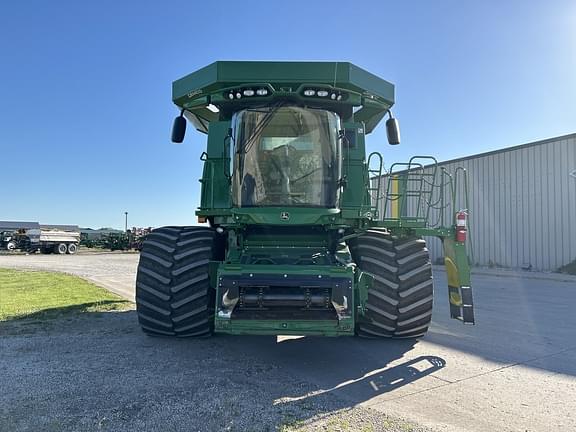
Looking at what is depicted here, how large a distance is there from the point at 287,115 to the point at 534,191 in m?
15.7

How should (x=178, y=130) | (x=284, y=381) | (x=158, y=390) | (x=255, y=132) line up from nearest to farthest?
(x=158, y=390) < (x=284, y=381) < (x=255, y=132) < (x=178, y=130)

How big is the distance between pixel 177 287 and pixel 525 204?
16684mm

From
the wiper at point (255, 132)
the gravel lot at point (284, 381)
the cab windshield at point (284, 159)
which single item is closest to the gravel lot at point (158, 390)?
the gravel lot at point (284, 381)

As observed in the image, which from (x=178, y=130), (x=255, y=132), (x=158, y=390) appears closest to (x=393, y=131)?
(x=255, y=132)

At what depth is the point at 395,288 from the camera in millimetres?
5121

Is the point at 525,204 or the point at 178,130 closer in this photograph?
the point at 178,130

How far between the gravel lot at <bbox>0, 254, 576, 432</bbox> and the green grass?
1.16 m

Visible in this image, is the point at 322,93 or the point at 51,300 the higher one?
the point at 322,93

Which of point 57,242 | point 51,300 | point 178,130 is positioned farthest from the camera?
point 57,242

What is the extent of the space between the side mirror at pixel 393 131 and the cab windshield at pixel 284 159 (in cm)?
121

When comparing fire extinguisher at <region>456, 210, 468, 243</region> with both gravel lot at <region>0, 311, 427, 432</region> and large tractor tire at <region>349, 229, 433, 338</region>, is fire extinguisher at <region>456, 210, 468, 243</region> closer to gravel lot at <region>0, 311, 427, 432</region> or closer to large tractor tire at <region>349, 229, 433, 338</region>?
large tractor tire at <region>349, 229, 433, 338</region>

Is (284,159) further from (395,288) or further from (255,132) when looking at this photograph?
(395,288)

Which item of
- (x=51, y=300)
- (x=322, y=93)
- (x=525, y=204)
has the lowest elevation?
(x=51, y=300)

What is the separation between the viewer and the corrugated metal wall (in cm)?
1667
